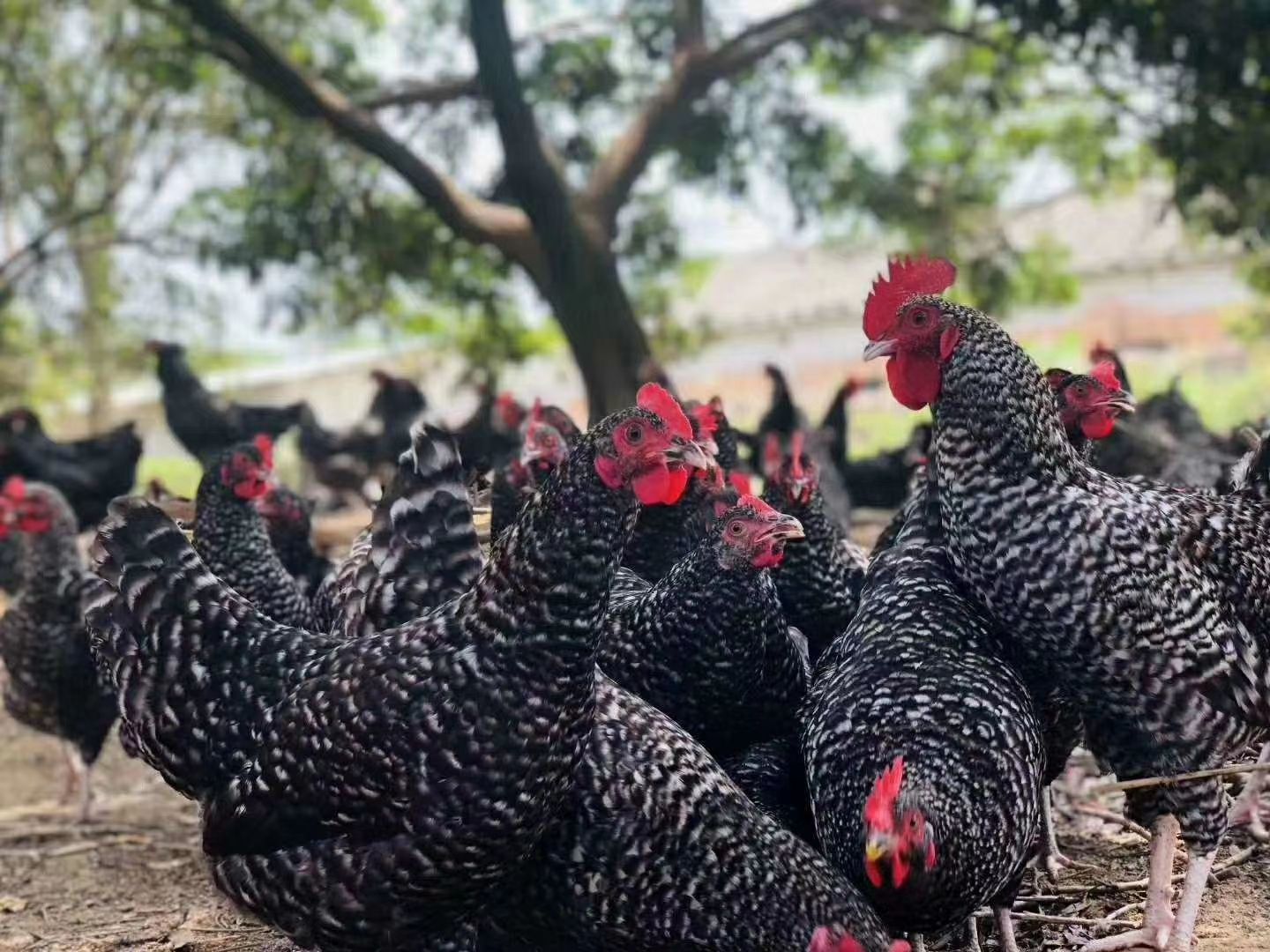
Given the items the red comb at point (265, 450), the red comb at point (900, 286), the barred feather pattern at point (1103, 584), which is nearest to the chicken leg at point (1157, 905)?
the barred feather pattern at point (1103, 584)

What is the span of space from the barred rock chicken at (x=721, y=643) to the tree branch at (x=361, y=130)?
7.30 metres

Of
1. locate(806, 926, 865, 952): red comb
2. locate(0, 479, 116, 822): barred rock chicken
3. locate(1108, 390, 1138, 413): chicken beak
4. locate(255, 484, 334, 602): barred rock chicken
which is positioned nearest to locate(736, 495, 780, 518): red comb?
locate(1108, 390, 1138, 413): chicken beak

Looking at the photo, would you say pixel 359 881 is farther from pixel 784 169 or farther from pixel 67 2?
pixel 67 2

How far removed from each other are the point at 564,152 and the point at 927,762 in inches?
409

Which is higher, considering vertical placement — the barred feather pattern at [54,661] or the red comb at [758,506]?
the red comb at [758,506]

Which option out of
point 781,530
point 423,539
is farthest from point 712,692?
point 423,539

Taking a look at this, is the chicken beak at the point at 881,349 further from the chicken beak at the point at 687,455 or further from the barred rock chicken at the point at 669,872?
the barred rock chicken at the point at 669,872

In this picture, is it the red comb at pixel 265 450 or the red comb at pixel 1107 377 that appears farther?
the red comb at pixel 265 450

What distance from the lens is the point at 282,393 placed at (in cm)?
2444

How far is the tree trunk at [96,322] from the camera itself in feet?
53.4

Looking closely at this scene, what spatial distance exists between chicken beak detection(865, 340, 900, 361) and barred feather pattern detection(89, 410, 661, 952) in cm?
89

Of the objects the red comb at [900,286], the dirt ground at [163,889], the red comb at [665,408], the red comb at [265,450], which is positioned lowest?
the dirt ground at [163,889]

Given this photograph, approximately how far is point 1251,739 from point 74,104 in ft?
48.9

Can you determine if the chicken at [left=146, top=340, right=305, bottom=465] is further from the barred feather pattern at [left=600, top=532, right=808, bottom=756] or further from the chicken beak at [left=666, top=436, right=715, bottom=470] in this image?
the chicken beak at [left=666, top=436, right=715, bottom=470]
